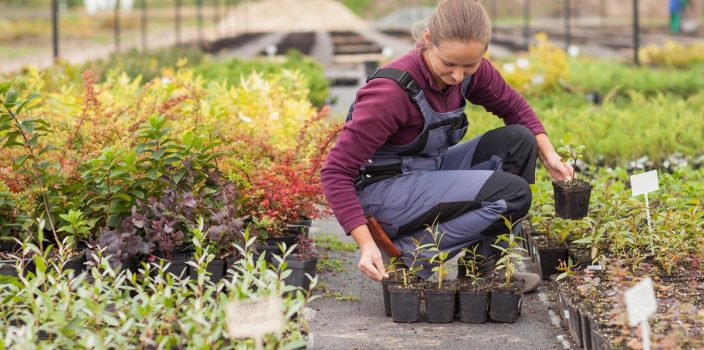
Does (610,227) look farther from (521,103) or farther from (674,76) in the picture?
(674,76)

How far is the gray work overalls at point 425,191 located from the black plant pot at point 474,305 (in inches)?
9.2

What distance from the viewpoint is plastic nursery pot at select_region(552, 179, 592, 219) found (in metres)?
3.74

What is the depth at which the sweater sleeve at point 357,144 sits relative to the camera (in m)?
3.55

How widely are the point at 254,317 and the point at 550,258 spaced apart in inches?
76.5

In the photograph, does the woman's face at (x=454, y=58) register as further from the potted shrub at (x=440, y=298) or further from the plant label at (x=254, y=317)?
the plant label at (x=254, y=317)

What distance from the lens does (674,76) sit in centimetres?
1091

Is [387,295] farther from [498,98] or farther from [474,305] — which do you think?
[498,98]

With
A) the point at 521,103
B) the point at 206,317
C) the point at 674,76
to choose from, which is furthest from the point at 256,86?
the point at 674,76

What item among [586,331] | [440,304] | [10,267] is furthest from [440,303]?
[10,267]

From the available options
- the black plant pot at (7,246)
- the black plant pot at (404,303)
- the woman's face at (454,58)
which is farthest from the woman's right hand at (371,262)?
the black plant pot at (7,246)

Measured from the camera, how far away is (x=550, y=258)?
4.18 metres

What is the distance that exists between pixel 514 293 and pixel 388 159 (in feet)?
2.28

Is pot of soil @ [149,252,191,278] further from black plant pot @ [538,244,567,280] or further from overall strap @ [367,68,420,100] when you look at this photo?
black plant pot @ [538,244,567,280]

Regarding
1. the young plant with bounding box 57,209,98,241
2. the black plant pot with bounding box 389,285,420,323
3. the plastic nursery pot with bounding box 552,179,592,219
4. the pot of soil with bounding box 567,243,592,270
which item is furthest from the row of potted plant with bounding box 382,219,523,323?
the young plant with bounding box 57,209,98,241
